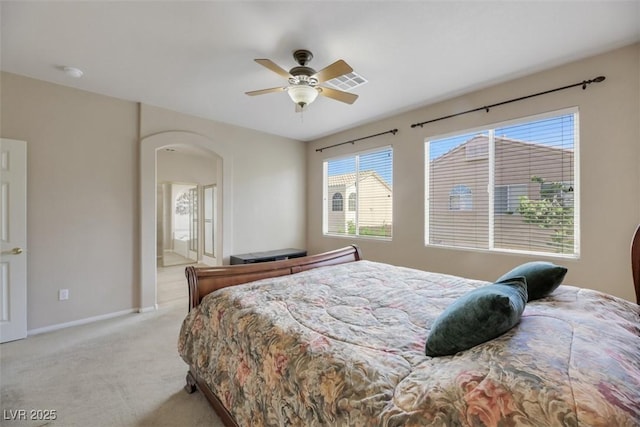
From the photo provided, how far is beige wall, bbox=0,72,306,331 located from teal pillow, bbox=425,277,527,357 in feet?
12.8

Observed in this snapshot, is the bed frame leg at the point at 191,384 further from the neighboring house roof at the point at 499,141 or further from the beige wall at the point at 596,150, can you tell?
the neighboring house roof at the point at 499,141

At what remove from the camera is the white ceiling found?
2004 millimetres

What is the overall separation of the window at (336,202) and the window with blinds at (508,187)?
179 cm

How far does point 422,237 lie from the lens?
12.7 feet

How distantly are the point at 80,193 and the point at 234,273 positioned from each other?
2.55 m

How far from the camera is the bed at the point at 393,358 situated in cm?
74

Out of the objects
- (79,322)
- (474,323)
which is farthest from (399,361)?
(79,322)

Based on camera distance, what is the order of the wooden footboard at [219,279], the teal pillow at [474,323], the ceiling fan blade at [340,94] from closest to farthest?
the teal pillow at [474,323] → the wooden footboard at [219,279] → the ceiling fan blade at [340,94]

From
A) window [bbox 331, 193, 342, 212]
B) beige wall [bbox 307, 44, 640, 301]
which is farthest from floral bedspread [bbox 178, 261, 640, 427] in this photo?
window [bbox 331, 193, 342, 212]

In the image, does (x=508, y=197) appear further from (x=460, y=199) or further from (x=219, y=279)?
(x=219, y=279)

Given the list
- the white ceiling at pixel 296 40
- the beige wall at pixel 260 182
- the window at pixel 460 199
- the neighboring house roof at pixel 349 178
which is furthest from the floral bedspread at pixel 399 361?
the beige wall at pixel 260 182

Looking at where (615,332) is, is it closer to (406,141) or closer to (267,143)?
(406,141)

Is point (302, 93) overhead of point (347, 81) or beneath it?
beneath

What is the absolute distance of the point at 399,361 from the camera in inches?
41.1
